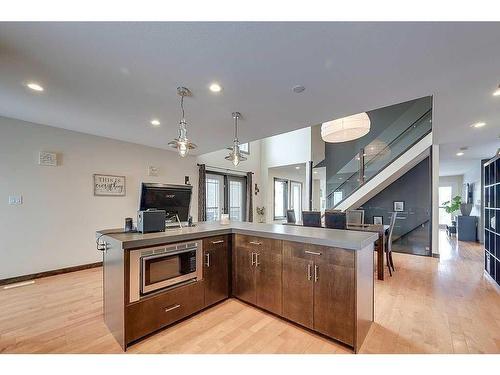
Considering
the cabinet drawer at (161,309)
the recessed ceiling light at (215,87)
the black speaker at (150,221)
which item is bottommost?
the cabinet drawer at (161,309)

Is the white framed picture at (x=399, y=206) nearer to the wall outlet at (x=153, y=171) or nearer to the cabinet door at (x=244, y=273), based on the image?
the cabinet door at (x=244, y=273)

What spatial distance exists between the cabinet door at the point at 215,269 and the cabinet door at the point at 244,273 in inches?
4.8

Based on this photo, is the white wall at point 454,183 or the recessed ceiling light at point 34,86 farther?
the white wall at point 454,183

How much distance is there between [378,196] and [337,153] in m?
1.80

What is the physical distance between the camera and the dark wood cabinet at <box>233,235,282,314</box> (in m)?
2.36

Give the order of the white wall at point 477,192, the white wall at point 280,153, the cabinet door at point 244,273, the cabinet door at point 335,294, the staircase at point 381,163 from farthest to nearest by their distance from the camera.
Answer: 1. the white wall at point 280,153
2. the white wall at point 477,192
3. the staircase at point 381,163
4. the cabinet door at point 244,273
5. the cabinet door at point 335,294

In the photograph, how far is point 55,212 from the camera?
3.81m

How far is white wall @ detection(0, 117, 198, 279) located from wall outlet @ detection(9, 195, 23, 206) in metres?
0.05

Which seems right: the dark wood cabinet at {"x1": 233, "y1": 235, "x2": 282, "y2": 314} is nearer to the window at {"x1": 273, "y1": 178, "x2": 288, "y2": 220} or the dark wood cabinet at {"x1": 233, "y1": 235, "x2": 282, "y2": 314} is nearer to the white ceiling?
the white ceiling

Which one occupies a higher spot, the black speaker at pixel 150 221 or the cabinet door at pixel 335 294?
the black speaker at pixel 150 221

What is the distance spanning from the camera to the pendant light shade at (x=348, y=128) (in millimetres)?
4148

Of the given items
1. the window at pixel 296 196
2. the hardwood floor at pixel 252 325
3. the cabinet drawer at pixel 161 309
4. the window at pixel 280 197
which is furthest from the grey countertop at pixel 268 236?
the window at pixel 296 196
